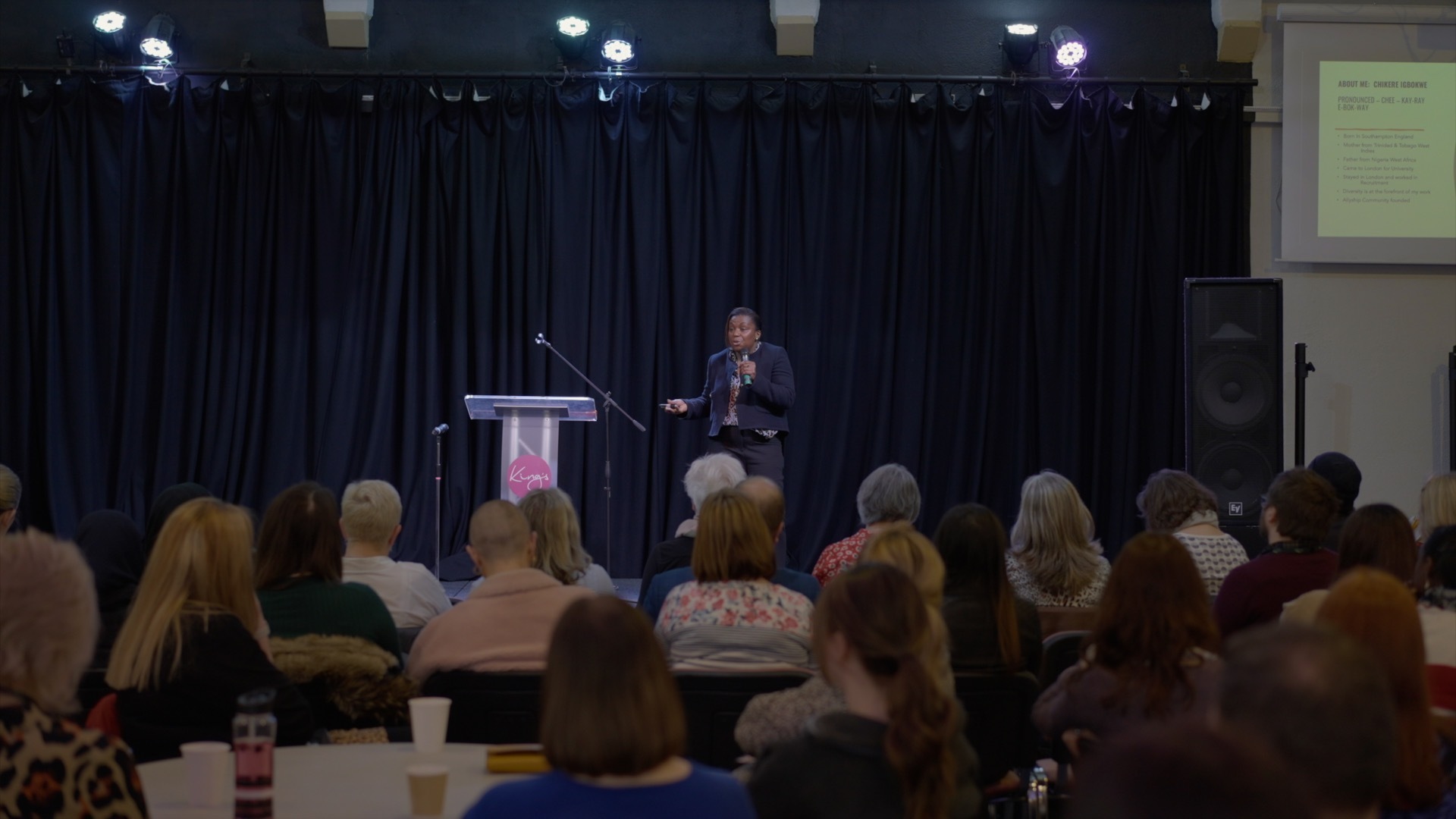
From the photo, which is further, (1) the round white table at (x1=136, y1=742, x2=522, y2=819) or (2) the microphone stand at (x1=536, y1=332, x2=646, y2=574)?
(2) the microphone stand at (x1=536, y1=332, x2=646, y2=574)

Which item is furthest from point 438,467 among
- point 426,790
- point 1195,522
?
point 426,790

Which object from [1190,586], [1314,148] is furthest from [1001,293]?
[1190,586]

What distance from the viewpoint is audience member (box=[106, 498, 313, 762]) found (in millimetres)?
2389

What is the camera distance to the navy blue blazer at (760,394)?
21.5 feet

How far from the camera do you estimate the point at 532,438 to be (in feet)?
22.0

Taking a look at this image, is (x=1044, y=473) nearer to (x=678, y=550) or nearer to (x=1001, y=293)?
(x=678, y=550)

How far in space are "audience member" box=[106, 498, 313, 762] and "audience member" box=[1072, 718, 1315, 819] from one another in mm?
1990

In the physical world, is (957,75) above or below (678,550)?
above

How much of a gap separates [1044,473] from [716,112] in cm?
439

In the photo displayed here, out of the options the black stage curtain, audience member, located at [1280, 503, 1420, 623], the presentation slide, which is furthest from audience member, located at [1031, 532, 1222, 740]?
the presentation slide

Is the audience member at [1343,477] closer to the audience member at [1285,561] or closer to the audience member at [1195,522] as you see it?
the audience member at [1195,522]

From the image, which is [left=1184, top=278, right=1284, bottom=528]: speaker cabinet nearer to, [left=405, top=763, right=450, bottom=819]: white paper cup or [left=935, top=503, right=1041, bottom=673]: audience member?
[left=935, top=503, right=1041, bottom=673]: audience member

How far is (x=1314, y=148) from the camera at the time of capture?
24.9ft

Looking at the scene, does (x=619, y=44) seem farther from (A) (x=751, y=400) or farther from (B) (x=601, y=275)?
(A) (x=751, y=400)
